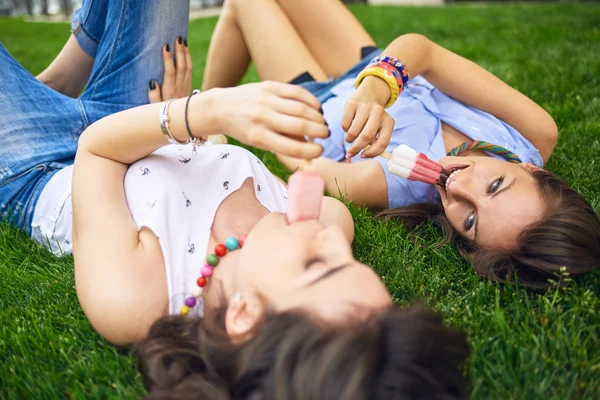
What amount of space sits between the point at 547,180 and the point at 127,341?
4.79 feet

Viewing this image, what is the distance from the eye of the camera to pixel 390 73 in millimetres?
1918

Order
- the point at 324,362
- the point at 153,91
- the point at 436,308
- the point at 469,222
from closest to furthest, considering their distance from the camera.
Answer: the point at 324,362 → the point at 436,308 → the point at 469,222 → the point at 153,91

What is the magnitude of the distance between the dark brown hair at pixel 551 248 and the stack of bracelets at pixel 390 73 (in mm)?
598

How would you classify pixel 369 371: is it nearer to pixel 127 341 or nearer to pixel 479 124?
pixel 127 341

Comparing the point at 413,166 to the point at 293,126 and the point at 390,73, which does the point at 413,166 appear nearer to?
the point at 390,73

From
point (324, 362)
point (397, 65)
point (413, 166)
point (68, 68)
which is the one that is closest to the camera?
point (324, 362)

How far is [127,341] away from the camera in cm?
137

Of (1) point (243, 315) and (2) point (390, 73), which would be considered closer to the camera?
(1) point (243, 315)

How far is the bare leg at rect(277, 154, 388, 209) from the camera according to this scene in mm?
2139

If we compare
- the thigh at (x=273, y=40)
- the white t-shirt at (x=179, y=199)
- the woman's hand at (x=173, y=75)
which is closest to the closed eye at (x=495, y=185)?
the white t-shirt at (x=179, y=199)

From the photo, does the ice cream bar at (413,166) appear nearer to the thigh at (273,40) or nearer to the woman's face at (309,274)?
the woman's face at (309,274)

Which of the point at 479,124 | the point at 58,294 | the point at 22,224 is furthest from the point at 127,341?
the point at 479,124

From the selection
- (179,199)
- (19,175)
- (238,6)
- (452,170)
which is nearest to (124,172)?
(179,199)

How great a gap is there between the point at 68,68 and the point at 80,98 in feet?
1.24
